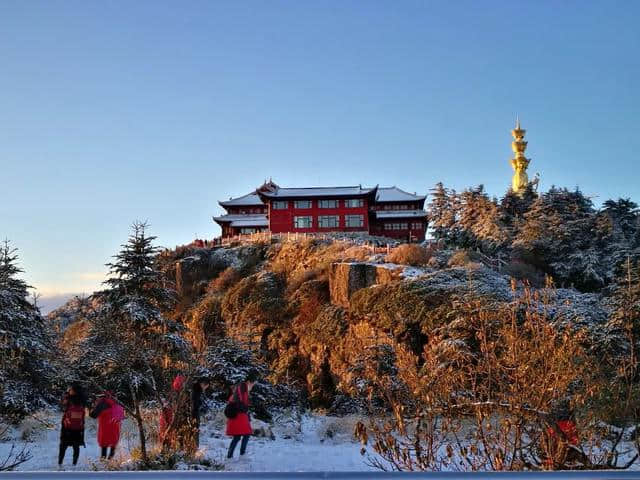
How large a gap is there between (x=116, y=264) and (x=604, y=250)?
974 inches

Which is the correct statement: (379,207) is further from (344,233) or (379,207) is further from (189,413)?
(189,413)

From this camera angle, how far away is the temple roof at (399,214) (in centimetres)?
4697

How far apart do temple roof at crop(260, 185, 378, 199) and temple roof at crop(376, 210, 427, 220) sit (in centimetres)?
319

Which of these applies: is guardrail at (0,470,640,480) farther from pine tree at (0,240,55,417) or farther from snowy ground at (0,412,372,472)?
pine tree at (0,240,55,417)

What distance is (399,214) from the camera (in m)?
47.4

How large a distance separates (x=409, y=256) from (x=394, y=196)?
25047mm

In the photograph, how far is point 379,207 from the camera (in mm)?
49344

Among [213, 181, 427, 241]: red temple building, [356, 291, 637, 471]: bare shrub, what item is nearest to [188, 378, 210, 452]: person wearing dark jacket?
[356, 291, 637, 471]: bare shrub

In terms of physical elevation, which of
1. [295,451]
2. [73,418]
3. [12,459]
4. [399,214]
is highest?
[399,214]

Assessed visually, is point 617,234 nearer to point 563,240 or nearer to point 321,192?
point 563,240

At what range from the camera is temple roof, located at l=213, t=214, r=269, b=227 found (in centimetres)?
4874

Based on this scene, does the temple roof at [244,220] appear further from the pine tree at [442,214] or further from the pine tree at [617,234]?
the pine tree at [617,234]

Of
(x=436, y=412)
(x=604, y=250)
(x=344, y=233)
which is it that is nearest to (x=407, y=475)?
(x=436, y=412)

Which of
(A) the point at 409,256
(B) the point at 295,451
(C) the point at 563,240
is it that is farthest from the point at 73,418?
(C) the point at 563,240
